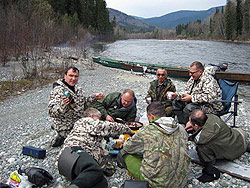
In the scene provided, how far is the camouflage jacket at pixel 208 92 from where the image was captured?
14.7 ft

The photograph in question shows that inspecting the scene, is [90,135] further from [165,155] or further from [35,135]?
[35,135]

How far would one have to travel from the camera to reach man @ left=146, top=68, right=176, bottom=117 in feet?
16.9

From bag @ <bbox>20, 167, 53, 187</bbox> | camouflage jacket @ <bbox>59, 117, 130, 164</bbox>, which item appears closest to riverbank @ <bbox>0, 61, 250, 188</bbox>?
bag @ <bbox>20, 167, 53, 187</bbox>

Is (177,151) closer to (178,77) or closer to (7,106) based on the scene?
(7,106)

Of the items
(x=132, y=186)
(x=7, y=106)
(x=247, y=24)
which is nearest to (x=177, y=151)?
(x=132, y=186)

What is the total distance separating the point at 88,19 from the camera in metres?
72.4

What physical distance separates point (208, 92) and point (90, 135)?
263cm

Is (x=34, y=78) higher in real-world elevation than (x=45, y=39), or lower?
lower

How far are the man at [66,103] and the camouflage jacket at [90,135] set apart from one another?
629 millimetres

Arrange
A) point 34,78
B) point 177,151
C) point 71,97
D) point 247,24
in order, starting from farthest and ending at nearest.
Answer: point 247,24, point 34,78, point 71,97, point 177,151

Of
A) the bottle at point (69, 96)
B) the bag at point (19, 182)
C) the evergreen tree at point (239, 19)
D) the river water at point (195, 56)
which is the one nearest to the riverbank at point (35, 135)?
the bag at point (19, 182)

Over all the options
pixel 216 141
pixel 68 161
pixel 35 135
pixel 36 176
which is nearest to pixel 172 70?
pixel 35 135

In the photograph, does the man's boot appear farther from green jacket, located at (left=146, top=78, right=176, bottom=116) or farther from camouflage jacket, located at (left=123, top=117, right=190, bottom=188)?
green jacket, located at (left=146, top=78, right=176, bottom=116)

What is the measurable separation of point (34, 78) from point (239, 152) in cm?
1116
